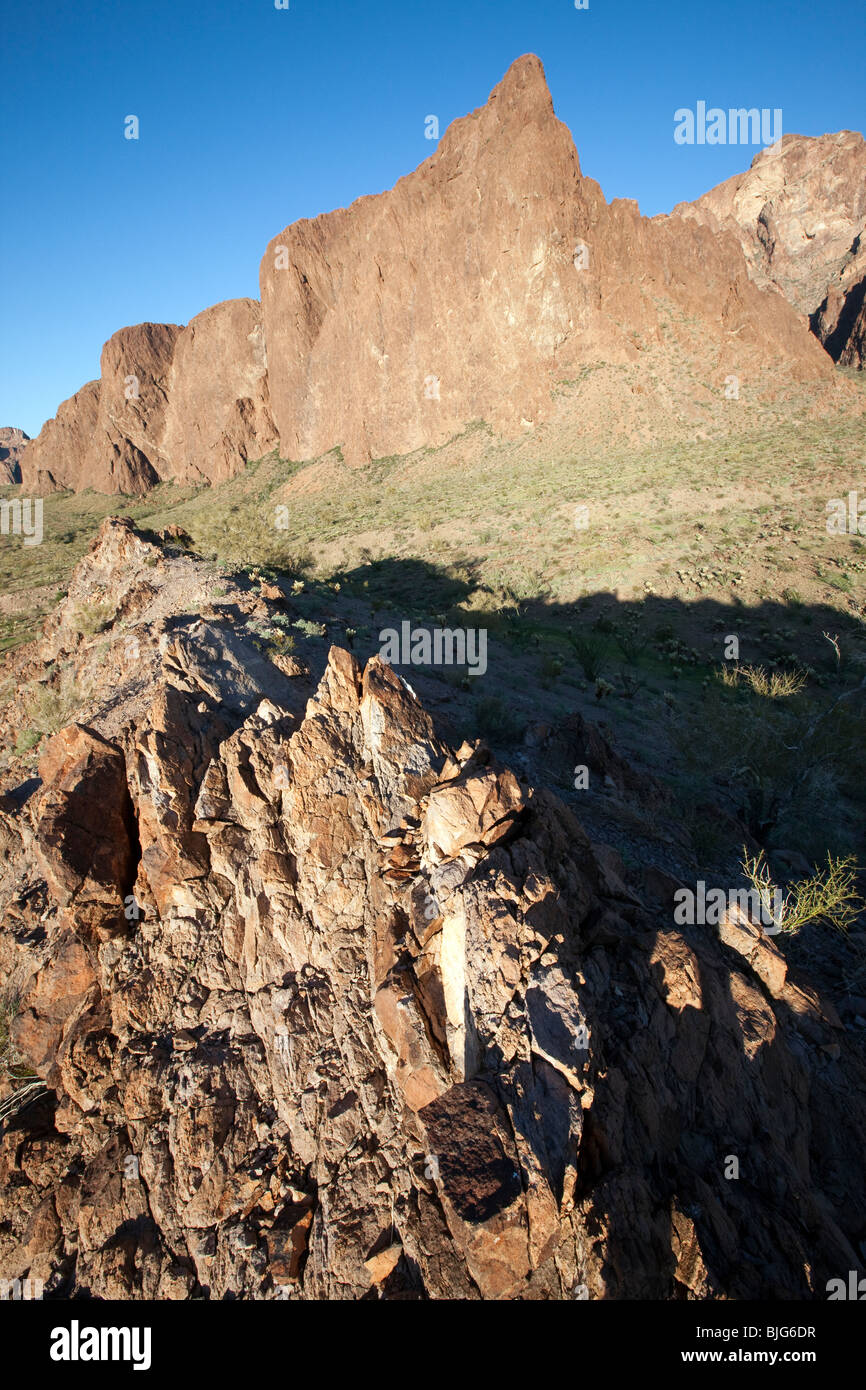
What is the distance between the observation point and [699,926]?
5.33m

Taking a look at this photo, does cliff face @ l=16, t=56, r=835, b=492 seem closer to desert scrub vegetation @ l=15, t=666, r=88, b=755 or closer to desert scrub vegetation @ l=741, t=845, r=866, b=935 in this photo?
desert scrub vegetation @ l=741, t=845, r=866, b=935

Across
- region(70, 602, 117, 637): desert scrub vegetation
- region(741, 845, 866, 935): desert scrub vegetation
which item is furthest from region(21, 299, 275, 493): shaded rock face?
region(741, 845, 866, 935): desert scrub vegetation

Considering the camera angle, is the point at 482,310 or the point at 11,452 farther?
the point at 11,452

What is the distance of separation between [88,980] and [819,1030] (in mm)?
6660

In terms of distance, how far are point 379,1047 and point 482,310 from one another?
54.1 m

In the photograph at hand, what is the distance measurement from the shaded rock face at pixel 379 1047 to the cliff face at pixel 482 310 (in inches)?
1671

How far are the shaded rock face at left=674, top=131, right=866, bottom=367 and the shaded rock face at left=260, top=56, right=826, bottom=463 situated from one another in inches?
1650

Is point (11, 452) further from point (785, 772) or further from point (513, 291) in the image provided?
point (785, 772)

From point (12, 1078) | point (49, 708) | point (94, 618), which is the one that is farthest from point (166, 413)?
point (12, 1078)

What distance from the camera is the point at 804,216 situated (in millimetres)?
82562

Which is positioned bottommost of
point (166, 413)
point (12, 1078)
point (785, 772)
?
point (12, 1078)

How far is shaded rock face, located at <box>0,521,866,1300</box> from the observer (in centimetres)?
332

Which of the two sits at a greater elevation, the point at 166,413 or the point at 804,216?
the point at 804,216

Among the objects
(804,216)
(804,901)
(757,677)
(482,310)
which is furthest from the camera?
(804,216)
